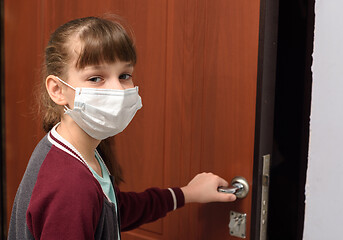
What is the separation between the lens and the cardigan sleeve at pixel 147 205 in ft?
3.70

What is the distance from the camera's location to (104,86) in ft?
3.03

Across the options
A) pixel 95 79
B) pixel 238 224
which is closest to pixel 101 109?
pixel 95 79

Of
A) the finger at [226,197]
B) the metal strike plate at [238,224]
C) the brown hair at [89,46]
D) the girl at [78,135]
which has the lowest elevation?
the metal strike plate at [238,224]

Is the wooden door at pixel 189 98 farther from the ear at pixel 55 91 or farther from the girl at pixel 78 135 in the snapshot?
the ear at pixel 55 91

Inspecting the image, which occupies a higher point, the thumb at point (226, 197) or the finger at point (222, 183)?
the finger at point (222, 183)

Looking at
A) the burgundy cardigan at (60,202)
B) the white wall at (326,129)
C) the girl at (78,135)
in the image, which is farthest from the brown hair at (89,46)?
the white wall at (326,129)

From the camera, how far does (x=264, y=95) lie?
1.05 metres

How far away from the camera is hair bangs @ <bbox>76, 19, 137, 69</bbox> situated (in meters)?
0.90

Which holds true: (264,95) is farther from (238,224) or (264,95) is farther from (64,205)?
(64,205)

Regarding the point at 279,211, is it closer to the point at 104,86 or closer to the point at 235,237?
the point at 235,237

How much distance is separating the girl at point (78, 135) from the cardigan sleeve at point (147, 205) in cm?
13

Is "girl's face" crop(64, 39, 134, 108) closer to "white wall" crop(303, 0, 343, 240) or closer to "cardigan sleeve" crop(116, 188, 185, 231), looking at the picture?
"cardigan sleeve" crop(116, 188, 185, 231)

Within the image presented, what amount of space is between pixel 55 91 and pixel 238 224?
54 cm

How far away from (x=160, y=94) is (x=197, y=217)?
0.35 metres
